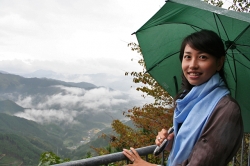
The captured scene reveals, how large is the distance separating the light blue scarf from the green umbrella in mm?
504

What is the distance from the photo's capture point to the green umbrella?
1.98m

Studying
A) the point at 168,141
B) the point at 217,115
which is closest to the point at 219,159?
the point at 217,115

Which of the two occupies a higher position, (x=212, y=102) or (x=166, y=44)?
(x=166, y=44)

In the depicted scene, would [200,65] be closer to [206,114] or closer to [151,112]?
[206,114]

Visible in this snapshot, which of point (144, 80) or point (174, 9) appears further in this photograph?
point (144, 80)

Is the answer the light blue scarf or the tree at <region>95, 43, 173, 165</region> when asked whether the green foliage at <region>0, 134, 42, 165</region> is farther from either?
the light blue scarf

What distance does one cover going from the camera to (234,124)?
1415mm

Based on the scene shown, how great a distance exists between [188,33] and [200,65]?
1.00 metres

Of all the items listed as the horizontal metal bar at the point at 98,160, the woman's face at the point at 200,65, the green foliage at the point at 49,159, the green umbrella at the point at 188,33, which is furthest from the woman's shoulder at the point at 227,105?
the green foliage at the point at 49,159

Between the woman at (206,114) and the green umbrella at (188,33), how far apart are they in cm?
29

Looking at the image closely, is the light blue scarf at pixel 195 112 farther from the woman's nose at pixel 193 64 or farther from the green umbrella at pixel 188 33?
the green umbrella at pixel 188 33

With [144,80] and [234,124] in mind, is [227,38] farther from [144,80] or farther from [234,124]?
[144,80]

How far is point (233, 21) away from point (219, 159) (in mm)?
1071

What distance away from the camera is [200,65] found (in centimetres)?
170
